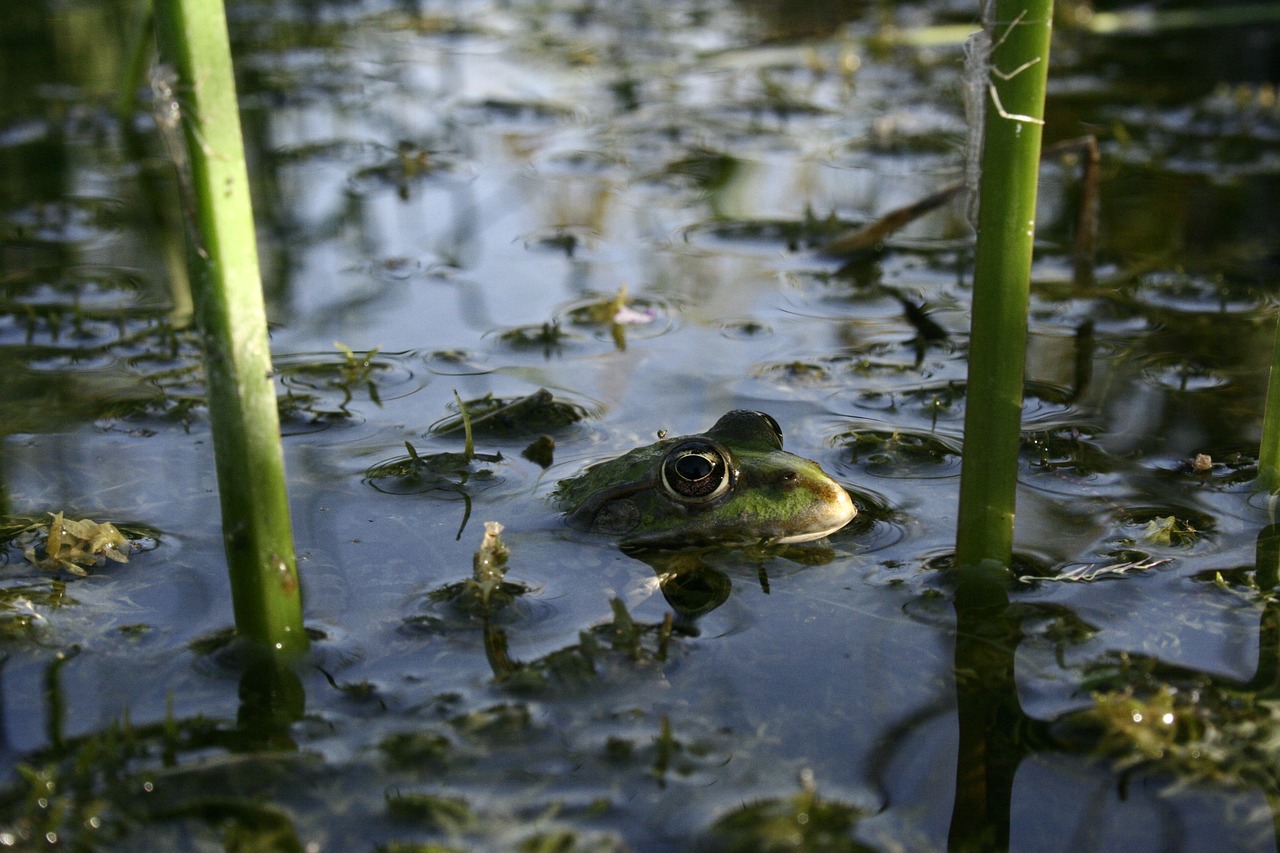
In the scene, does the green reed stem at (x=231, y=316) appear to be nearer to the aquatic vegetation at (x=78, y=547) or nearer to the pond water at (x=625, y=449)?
the pond water at (x=625, y=449)

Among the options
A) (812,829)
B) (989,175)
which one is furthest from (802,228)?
(812,829)

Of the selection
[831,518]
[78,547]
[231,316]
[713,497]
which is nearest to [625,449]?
[713,497]

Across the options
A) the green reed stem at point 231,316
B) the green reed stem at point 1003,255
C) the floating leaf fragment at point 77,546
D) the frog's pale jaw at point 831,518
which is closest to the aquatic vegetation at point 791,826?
the green reed stem at point 1003,255

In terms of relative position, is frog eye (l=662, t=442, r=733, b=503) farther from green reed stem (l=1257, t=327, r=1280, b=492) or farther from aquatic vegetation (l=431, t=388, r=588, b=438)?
green reed stem (l=1257, t=327, r=1280, b=492)

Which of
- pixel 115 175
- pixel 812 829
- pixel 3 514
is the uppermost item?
pixel 115 175

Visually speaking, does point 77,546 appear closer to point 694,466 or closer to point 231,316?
point 231,316

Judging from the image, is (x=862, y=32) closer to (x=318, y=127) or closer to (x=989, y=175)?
(x=318, y=127)
